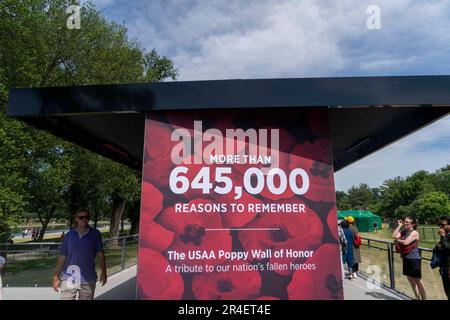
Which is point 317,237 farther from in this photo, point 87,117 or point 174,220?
point 87,117

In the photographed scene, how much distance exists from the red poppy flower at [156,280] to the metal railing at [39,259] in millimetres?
5814

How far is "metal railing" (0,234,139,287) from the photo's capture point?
10039mm

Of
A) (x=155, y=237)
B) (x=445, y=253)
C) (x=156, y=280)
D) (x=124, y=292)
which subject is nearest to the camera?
(x=156, y=280)

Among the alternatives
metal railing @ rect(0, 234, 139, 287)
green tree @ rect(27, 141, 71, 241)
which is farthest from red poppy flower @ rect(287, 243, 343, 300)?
green tree @ rect(27, 141, 71, 241)

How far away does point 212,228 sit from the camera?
4.58m

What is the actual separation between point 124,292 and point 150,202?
404cm

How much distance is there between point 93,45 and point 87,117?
15111 millimetres

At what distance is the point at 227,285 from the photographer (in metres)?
Answer: 4.46

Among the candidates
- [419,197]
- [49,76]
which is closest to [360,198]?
[419,197]

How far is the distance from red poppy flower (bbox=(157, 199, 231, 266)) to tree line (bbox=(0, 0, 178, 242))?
354 inches

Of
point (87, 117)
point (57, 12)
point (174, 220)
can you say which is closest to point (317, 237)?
point (174, 220)

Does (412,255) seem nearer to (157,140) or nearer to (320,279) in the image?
(320,279)

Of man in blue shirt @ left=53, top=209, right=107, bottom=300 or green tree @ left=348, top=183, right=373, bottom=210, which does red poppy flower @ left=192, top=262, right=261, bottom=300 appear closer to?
man in blue shirt @ left=53, top=209, right=107, bottom=300
